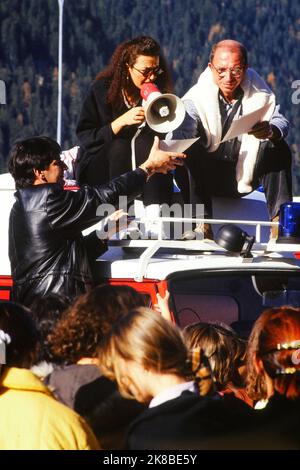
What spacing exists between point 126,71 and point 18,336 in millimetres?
2872

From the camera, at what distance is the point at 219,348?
18.3 ft

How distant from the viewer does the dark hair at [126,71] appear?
6.98 meters

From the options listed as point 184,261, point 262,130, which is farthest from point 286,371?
point 262,130

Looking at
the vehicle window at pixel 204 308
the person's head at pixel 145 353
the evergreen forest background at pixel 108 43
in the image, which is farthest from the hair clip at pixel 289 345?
the evergreen forest background at pixel 108 43

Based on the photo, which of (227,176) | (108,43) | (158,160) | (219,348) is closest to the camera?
(219,348)

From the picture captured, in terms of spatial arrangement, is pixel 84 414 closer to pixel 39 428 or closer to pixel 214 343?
pixel 39 428

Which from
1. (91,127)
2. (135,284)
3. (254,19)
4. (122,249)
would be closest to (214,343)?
(135,284)

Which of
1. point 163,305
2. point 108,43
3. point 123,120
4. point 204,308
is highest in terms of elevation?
point 123,120

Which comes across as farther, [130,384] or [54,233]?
[54,233]

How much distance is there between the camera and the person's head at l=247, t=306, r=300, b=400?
4.63 metres

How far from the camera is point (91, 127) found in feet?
23.3

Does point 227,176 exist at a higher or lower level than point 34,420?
higher

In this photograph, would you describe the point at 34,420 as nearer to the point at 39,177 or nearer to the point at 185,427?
the point at 185,427

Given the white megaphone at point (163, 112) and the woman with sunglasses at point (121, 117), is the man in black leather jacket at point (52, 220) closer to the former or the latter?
the white megaphone at point (163, 112)
